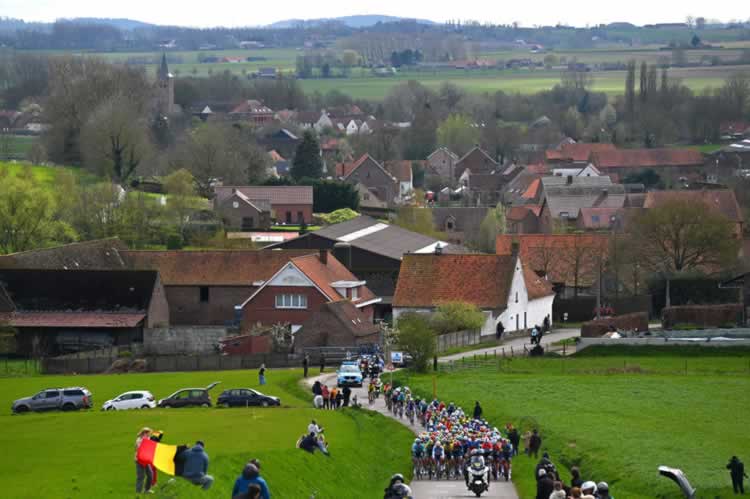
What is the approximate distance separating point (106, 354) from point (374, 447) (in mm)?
24987

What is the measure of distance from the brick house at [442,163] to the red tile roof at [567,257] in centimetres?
9955

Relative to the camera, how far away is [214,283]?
72.3m

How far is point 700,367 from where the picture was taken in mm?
54656

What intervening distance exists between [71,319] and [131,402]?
20752 millimetres

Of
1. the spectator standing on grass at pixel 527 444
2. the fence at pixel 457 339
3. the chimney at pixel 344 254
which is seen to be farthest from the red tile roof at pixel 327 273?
the spectator standing on grass at pixel 527 444

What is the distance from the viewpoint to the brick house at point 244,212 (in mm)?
113613

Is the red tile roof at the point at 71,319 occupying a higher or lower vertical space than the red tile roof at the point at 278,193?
higher

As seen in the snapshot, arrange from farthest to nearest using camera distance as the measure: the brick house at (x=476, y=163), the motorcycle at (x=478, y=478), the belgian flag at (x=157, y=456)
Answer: the brick house at (x=476, y=163) < the motorcycle at (x=478, y=478) < the belgian flag at (x=157, y=456)

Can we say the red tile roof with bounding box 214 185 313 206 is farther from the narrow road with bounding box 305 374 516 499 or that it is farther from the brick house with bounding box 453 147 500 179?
the narrow road with bounding box 305 374 516 499

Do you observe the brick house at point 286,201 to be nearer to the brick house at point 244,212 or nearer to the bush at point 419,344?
the brick house at point 244,212

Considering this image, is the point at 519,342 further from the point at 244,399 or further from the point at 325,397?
the point at 244,399

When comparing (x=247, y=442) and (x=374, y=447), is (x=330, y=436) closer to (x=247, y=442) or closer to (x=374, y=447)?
(x=374, y=447)

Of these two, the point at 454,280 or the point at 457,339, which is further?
the point at 454,280

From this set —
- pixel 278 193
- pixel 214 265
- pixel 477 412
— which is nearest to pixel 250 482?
pixel 477 412
